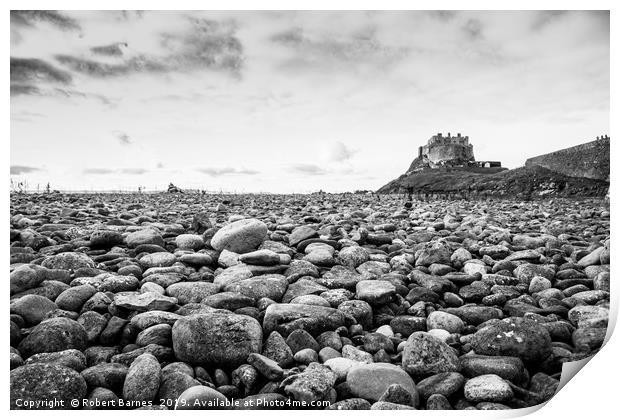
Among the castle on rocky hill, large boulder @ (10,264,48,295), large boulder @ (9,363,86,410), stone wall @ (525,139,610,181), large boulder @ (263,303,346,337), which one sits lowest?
large boulder @ (9,363,86,410)

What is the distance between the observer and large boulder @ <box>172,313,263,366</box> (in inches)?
96.4

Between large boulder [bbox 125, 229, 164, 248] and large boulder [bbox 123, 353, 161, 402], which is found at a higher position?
large boulder [bbox 125, 229, 164, 248]

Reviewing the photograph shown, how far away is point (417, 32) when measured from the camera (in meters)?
3.73

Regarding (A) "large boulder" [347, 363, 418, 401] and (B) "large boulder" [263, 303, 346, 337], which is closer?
(A) "large boulder" [347, 363, 418, 401]

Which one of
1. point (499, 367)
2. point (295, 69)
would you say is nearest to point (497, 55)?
point (295, 69)

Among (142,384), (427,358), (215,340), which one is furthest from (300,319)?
(142,384)

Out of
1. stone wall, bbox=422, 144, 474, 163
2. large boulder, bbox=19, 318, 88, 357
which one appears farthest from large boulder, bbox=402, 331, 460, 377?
stone wall, bbox=422, 144, 474, 163

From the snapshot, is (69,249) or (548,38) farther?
(69,249)

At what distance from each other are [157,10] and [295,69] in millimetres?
1315

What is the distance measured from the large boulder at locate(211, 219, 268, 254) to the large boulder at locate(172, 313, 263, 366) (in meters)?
1.93

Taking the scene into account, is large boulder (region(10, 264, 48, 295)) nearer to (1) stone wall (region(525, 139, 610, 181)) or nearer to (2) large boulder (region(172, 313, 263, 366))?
(2) large boulder (region(172, 313, 263, 366))
